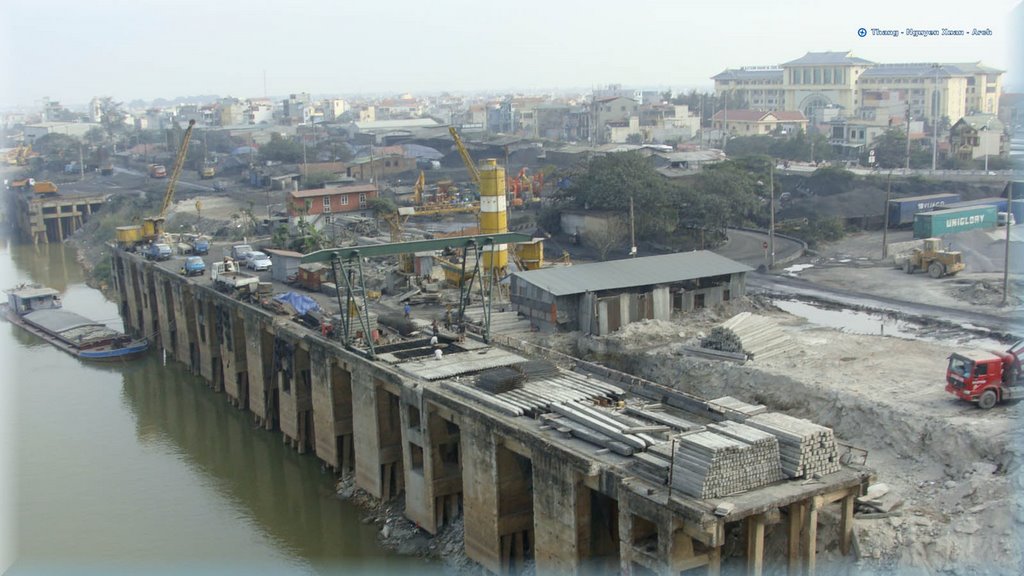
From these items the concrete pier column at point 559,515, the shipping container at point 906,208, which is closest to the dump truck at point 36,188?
the shipping container at point 906,208

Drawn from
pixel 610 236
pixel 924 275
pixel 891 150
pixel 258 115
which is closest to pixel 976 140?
pixel 891 150

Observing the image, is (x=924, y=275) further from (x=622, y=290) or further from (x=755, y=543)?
(x=755, y=543)

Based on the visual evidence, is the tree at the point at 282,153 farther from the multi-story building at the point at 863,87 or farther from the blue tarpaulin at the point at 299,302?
the blue tarpaulin at the point at 299,302

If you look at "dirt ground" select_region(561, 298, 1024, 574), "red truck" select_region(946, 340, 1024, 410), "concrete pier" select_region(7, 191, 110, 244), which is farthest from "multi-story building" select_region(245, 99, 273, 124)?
"red truck" select_region(946, 340, 1024, 410)

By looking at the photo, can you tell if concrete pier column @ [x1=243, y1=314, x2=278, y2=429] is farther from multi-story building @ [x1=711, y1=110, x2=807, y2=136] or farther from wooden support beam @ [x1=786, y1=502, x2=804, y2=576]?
multi-story building @ [x1=711, y1=110, x2=807, y2=136]

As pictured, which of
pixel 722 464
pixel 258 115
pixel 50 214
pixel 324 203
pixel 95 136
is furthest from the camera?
pixel 258 115

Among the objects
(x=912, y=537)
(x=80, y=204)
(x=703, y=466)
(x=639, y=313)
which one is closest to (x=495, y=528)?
(x=703, y=466)
